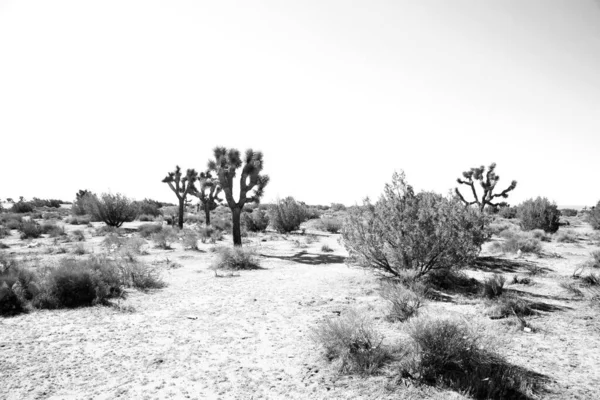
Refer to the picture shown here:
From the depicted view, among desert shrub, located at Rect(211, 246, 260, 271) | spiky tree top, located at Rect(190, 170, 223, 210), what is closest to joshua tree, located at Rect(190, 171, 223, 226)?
spiky tree top, located at Rect(190, 170, 223, 210)

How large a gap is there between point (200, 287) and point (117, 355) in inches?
194

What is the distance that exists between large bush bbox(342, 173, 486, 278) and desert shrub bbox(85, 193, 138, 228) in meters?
27.3

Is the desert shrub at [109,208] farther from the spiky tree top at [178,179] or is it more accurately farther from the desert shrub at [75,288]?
the desert shrub at [75,288]

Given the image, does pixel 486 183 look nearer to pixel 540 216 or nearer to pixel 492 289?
pixel 540 216

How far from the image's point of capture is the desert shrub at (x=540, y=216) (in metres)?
25.8

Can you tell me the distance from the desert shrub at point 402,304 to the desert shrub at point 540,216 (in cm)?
2364

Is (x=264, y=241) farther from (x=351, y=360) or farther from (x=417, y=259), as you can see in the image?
(x=351, y=360)

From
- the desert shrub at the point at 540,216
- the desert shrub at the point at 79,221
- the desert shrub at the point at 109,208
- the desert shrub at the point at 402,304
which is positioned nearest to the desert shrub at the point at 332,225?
the desert shrub at the point at 540,216

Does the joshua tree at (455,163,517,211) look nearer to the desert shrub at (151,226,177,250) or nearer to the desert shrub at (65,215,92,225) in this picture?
the desert shrub at (151,226,177,250)

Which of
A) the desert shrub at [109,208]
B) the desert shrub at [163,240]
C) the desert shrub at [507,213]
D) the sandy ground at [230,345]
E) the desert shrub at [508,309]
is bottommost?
the sandy ground at [230,345]

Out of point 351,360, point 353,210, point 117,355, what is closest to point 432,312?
point 351,360

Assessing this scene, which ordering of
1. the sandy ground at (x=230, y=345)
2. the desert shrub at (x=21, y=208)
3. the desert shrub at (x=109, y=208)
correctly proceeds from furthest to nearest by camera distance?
the desert shrub at (x=21, y=208) → the desert shrub at (x=109, y=208) → the sandy ground at (x=230, y=345)

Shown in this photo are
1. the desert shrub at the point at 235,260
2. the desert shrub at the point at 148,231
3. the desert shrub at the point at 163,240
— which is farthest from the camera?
the desert shrub at the point at 148,231

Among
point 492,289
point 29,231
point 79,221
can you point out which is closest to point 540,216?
Answer: point 492,289
